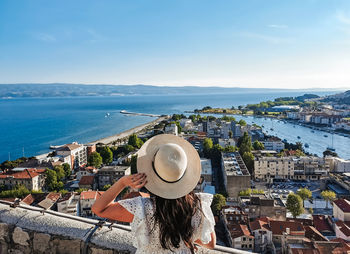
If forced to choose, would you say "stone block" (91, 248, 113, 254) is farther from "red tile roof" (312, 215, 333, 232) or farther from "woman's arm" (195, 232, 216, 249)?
"red tile roof" (312, 215, 333, 232)

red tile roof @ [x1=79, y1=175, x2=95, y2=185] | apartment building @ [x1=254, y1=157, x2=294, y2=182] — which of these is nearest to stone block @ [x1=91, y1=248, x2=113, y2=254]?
red tile roof @ [x1=79, y1=175, x2=95, y2=185]

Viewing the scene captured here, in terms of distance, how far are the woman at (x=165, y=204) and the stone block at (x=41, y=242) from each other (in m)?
0.47

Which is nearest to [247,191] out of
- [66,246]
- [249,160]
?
[249,160]

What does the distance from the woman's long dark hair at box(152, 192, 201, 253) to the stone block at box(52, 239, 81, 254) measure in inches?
20.0

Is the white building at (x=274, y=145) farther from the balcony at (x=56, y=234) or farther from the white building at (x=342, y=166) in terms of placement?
the balcony at (x=56, y=234)

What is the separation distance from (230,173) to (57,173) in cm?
781

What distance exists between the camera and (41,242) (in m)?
1.30

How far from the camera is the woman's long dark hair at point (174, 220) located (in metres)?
0.93

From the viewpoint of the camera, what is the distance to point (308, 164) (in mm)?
15352

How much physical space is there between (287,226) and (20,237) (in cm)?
704

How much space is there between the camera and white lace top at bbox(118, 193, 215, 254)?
95 centimetres

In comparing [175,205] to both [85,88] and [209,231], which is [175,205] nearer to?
[209,231]

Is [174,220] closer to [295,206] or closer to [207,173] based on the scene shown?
[295,206]

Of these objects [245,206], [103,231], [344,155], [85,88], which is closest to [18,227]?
[103,231]
